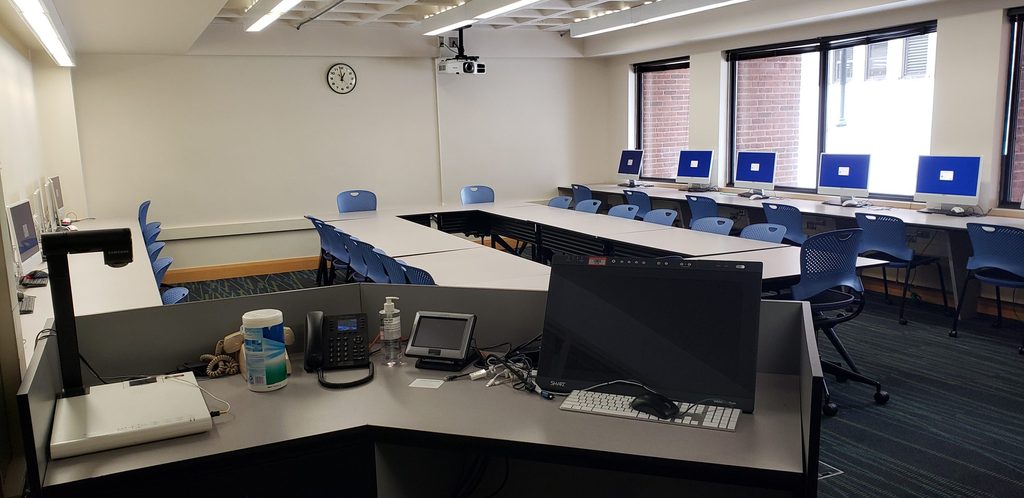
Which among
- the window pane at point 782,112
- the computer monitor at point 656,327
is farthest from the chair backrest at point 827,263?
the window pane at point 782,112

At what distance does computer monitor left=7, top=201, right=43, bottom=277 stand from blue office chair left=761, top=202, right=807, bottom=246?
5698 mm

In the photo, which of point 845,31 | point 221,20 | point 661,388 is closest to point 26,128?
point 221,20

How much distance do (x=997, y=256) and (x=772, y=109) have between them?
3.98 m

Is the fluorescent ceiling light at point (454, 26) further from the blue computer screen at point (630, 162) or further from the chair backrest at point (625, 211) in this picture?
the blue computer screen at point (630, 162)

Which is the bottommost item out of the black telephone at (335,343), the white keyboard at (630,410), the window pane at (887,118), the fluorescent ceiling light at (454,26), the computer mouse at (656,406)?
the white keyboard at (630,410)

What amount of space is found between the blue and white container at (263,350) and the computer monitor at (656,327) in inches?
30.4

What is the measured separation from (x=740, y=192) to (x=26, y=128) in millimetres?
7165

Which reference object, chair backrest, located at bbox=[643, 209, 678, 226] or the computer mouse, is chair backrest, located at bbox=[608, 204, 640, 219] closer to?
chair backrest, located at bbox=[643, 209, 678, 226]

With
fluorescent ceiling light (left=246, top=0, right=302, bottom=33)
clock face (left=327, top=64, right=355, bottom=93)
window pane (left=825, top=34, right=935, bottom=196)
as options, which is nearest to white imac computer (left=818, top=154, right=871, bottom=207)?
window pane (left=825, top=34, right=935, bottom=196)

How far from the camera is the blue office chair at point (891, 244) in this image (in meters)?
5.60

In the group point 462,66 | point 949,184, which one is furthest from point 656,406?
point 462,66

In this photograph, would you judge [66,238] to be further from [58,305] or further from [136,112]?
[136,112]

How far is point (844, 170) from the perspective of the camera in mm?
A: 6930

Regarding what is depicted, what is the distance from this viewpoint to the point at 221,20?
785 cm
